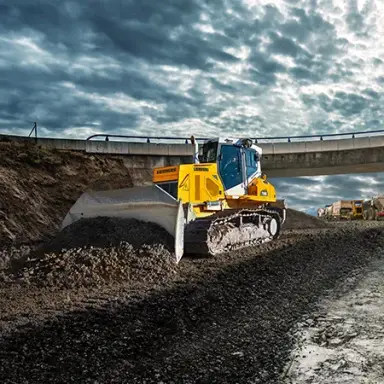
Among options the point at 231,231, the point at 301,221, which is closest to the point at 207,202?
the point at 231,231

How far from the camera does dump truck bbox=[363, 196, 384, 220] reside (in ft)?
104

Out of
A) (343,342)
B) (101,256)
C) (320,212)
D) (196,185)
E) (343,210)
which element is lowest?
(320,212)

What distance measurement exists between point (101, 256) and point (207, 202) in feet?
12.5

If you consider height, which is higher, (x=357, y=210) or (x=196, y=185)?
(x=196, y=185)

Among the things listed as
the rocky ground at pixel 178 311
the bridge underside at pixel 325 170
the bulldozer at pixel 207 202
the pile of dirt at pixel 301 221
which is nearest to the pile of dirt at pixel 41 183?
the rocky ground at pixel 178 311

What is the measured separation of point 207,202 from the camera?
11.3 meters

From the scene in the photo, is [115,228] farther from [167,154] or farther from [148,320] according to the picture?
[167,154]

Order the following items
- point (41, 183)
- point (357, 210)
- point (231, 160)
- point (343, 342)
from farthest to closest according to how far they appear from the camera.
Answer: point (357, 210), point (41, 183), point (231, 160), point (343, 342)

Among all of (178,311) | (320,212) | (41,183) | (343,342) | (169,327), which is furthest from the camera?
(320,212)

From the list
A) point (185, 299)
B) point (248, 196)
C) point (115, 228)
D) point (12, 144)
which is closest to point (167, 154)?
point (12, 144)

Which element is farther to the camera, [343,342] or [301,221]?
[301,221]

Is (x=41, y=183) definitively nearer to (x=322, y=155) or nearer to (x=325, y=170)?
(x=322, y=155)

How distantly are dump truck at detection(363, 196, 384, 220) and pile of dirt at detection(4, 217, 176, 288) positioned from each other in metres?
26.5

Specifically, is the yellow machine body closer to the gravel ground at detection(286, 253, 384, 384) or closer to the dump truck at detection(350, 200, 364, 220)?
the gravel ground at detection(286, 253, 384, 384)
